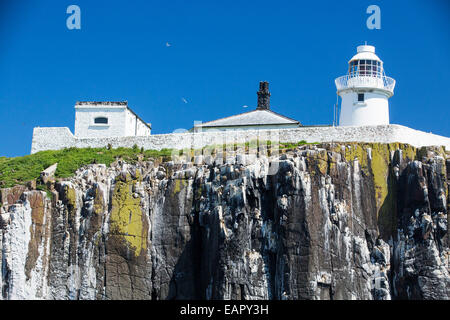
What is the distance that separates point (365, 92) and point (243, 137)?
28.6 feet

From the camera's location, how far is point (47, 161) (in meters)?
66.3

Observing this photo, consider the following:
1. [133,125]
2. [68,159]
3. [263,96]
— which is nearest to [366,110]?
[263,96]

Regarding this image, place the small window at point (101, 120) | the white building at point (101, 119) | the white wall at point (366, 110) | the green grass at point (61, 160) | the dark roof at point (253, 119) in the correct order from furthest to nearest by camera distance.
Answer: the small window at point (101, 120)
the white building at point (101, 119)
the dark roof at point (253, 119)
the white wall at point (366, 110)
the green grass at point (61, 160)

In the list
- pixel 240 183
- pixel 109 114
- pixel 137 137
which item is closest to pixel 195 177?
pixel 240 183

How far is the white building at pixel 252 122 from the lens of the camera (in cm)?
6956

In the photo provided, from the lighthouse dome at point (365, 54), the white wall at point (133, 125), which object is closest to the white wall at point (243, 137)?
the white wall at point (133, 125)

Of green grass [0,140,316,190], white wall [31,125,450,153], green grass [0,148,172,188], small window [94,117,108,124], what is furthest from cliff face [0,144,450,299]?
small window [94,117,108,124]

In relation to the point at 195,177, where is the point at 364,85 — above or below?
above

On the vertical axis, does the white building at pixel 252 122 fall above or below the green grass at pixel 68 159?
above

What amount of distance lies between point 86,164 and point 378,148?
61.0 feet

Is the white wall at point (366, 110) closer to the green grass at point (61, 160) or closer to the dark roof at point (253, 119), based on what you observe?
the dark roof at point (253, 119)

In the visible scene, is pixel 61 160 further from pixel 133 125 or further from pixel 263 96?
pixel 263 96

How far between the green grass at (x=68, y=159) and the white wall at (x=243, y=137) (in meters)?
0.76
